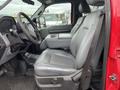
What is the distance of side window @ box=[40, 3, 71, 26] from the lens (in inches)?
135

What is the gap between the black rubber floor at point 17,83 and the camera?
8.38ft

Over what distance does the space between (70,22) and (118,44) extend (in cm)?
182

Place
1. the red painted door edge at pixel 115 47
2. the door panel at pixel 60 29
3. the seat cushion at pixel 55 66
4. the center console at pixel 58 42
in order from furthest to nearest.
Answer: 1. the door panel at pixel 60 29
2. the center console at pixel 58 42
3. the seat cushion at pixel 55 66
4. the red painted door edge at pixel 115 47

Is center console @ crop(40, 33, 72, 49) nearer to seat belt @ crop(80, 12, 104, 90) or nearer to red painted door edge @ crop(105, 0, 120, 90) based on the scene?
seat belt @ crop(80, 12, 104, 90)

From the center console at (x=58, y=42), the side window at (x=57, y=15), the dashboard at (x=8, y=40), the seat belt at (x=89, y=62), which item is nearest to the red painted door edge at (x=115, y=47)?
the seat belt at (x=89, y=62)

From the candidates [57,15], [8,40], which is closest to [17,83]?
[8,40]

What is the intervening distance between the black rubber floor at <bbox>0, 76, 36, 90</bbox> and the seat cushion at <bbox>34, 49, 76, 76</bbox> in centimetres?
39

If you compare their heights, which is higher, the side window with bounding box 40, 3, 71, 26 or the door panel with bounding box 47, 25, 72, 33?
Result: the side window with bounding box 40, 3, 71, 26

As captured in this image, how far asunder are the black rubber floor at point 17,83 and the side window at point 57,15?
1031 mm

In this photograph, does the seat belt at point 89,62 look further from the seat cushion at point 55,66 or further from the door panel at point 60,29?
the door panel at point 60,29

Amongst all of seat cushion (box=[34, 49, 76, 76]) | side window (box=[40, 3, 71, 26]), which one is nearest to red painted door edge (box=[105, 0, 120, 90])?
seat cushion (box=[34, 49, 76, 76])

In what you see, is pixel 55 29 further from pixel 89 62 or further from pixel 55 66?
pixel 89 62

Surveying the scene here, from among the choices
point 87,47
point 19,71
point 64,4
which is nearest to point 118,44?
point 87,47

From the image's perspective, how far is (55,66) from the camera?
2.08 metres
